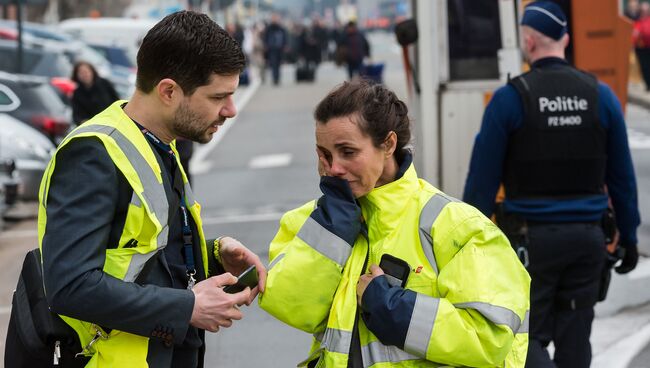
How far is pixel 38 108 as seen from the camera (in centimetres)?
1522

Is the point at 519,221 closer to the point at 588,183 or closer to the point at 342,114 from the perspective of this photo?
the point at 588,183

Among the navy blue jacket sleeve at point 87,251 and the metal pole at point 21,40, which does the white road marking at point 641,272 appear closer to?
the navy blue jacket sleeve at point 87,251

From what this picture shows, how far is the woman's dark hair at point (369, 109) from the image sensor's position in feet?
11.0

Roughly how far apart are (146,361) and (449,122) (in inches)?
226

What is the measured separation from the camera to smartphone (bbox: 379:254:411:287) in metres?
3.30

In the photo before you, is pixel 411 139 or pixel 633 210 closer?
pixel 411 139

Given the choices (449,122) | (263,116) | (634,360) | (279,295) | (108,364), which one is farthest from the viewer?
(263,116)

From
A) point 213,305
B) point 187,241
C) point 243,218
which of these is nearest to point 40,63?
point 243,218

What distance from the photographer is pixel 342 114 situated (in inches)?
132

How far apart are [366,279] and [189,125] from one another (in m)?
0.61

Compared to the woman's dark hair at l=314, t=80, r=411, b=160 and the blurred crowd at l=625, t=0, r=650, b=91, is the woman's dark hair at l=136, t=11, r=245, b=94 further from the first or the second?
the blurred crowd at l=625, t=0, r=650, b=91

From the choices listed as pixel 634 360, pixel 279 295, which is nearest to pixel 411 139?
pixel 279 295

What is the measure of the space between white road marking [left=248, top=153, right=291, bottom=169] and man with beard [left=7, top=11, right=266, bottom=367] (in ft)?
47.6

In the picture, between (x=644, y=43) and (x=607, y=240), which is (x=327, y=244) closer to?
(x=607, y=240)
